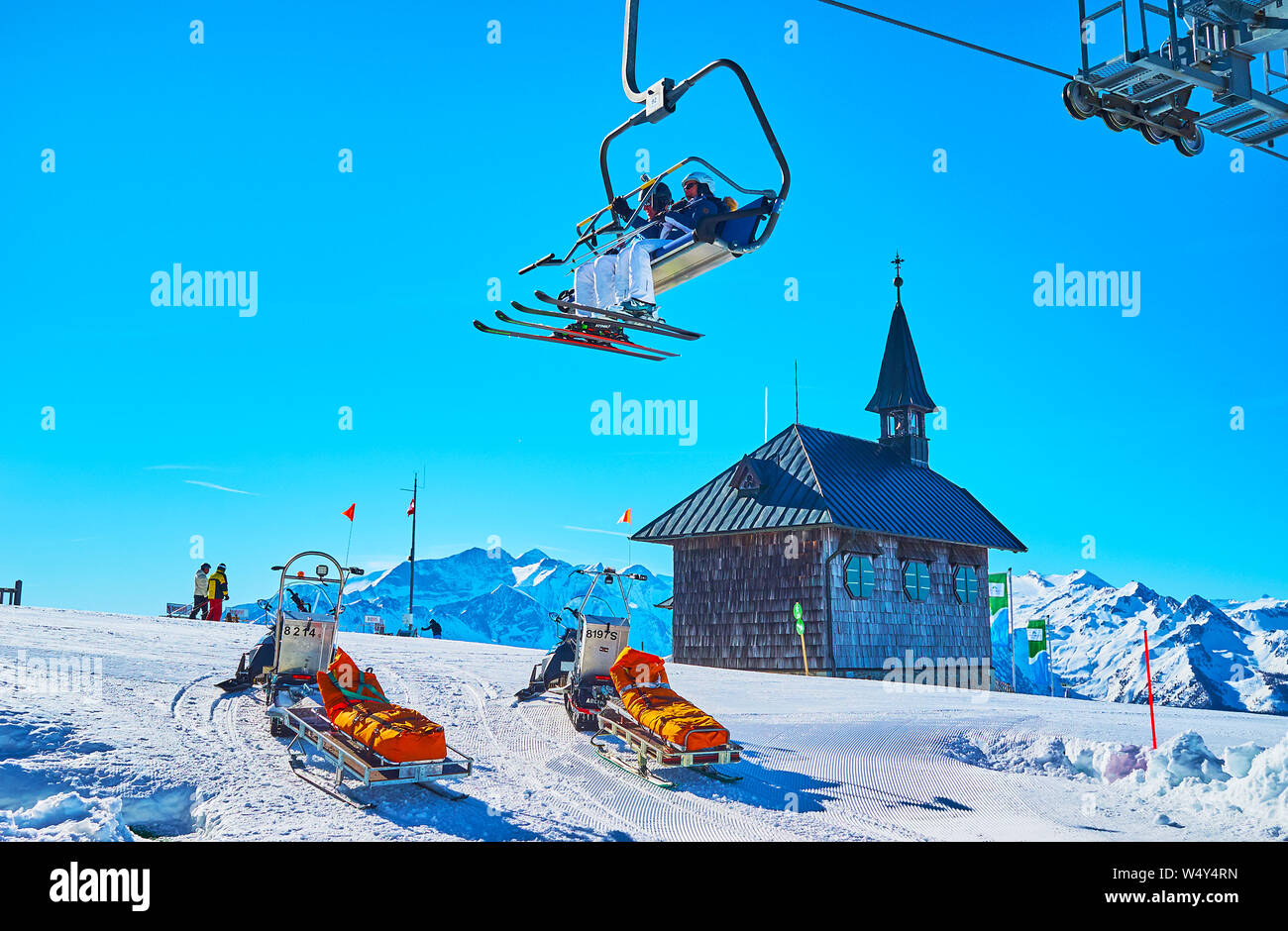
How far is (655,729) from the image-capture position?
1095 centimetres

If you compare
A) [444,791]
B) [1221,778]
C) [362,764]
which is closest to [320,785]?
[362,764]

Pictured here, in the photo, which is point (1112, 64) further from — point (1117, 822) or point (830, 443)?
point (830, 443)

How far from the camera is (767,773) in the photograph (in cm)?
1109

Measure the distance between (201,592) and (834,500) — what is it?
56.6 feet

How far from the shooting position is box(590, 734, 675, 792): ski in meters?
10.6

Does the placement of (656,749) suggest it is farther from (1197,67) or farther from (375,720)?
(1197,67)

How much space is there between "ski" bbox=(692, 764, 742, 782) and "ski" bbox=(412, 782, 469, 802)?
281 cm

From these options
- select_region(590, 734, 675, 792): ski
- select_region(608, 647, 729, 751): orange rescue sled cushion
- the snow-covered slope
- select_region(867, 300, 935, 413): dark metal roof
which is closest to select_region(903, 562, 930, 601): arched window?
select_region(867, 300, 935, 413): dark metal roof

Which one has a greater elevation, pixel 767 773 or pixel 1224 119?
pixel 1224 119

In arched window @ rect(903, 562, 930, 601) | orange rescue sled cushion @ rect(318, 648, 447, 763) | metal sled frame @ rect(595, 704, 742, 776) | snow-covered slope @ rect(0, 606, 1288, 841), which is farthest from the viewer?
arched window @ rect(903, 562, 930, 601)

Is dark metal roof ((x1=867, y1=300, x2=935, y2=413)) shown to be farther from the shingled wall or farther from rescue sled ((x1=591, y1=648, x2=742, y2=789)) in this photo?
rescue sled ((x1=591, y1=648, x2=742, y2=789))

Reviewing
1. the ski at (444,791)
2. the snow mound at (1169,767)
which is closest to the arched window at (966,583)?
the snow mound at (1169,767)
